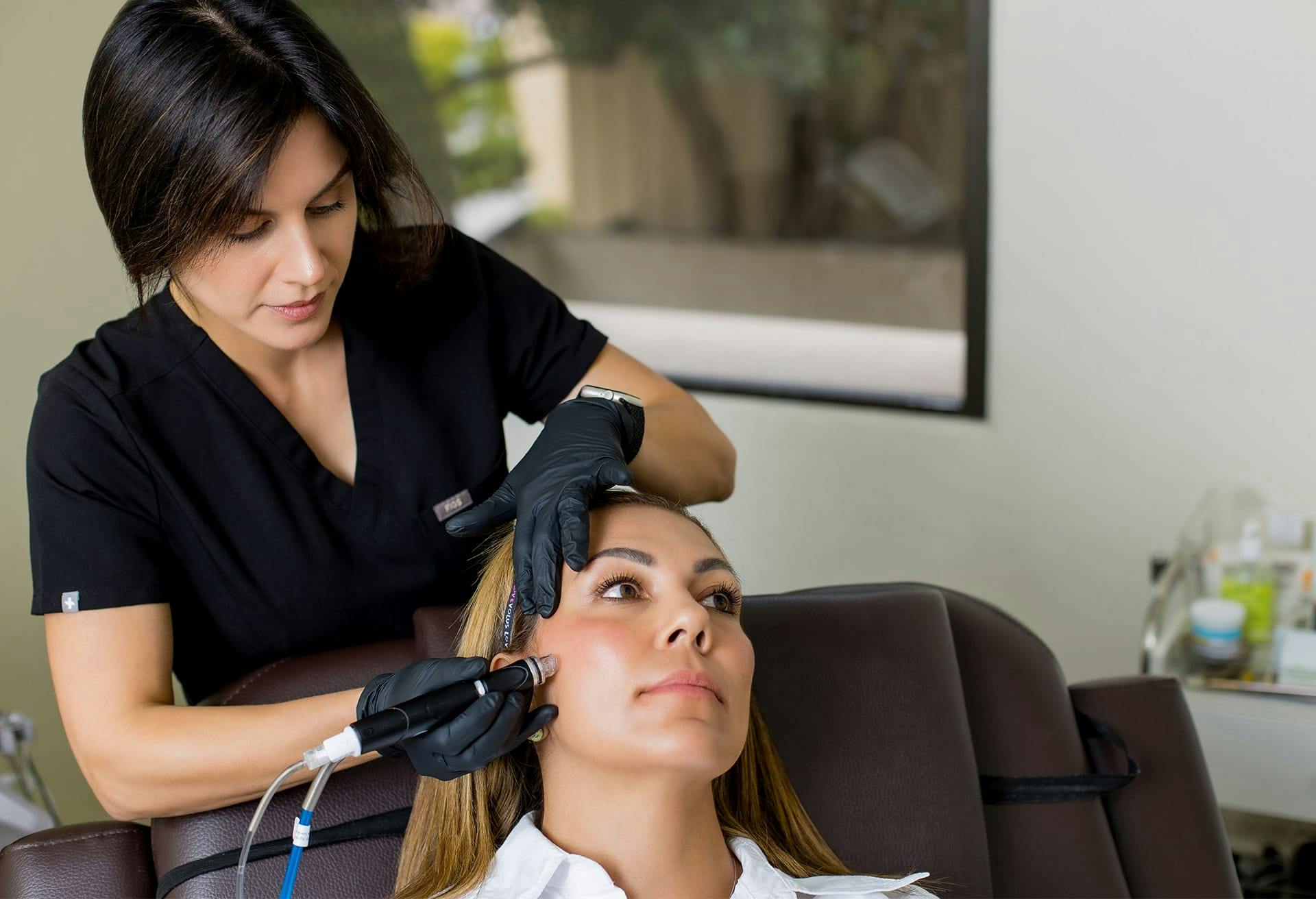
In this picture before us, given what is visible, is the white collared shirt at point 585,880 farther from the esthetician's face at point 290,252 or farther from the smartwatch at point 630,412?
the esthetician's face at point 290,252

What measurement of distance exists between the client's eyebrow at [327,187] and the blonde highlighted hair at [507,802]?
415mm

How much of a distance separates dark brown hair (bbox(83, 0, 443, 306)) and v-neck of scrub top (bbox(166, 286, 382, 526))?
0.16 metres

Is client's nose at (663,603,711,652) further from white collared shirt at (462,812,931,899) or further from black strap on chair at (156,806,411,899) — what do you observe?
black strap on chair at (156,806,411,899)

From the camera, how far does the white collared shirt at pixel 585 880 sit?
1233 millimetres

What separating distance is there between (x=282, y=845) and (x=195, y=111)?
2.36ft

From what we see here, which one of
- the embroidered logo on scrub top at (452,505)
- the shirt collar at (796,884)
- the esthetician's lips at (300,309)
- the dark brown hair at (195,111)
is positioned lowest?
the shirt collar at (796,884)

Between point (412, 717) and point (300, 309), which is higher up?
point (300, 309)

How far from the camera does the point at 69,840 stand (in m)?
1.32

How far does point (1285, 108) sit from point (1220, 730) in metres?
1.08

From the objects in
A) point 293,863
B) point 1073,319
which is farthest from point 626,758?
point 1073,319

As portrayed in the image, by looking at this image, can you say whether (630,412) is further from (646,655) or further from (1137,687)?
(1137,687)

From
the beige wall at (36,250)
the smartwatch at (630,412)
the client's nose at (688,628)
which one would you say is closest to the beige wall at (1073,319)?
the beige wall at (36,250)

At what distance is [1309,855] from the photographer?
227 cm

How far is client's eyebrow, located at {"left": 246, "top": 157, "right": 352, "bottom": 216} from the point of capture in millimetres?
1220
